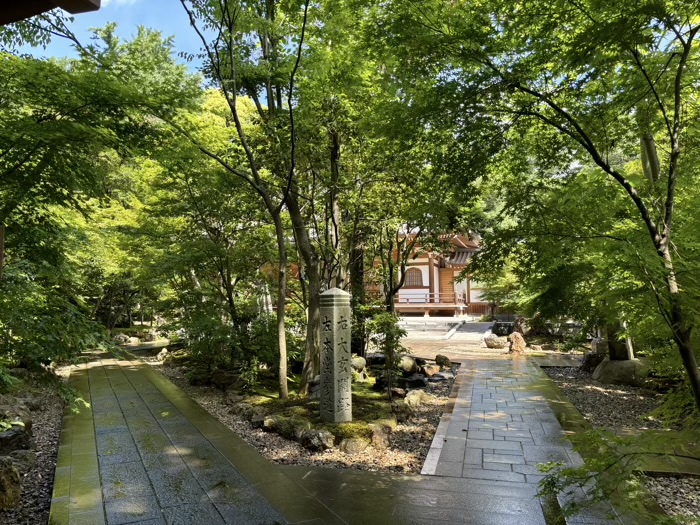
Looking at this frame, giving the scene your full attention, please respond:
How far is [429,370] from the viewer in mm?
11039

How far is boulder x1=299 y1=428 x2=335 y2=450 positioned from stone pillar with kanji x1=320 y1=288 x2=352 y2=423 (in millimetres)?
578

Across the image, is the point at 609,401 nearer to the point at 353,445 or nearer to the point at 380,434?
the point at 380,434

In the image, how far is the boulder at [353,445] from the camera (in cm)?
536

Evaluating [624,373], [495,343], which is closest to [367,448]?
[624,373]

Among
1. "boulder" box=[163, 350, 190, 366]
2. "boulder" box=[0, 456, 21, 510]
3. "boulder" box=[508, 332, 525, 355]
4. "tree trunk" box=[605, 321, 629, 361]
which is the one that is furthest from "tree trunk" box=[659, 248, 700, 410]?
"boulder" box=[508, 332, 525, 355]

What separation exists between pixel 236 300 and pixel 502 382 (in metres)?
6.64

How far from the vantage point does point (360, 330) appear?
978cm

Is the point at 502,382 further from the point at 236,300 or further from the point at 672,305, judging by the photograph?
the point at 672,305

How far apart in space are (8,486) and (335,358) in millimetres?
3716

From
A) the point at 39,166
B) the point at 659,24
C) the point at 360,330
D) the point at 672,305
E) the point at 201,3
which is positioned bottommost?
the point at 360,330

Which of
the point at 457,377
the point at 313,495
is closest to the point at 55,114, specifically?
the point at 313,495

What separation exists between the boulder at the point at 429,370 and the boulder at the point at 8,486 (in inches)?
326

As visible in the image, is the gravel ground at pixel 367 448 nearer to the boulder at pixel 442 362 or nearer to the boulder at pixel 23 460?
the boulder at pixel 23 460

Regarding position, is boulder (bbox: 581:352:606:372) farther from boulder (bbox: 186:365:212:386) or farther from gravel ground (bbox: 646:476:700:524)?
boulder (bbox: 186:365:212:386)
